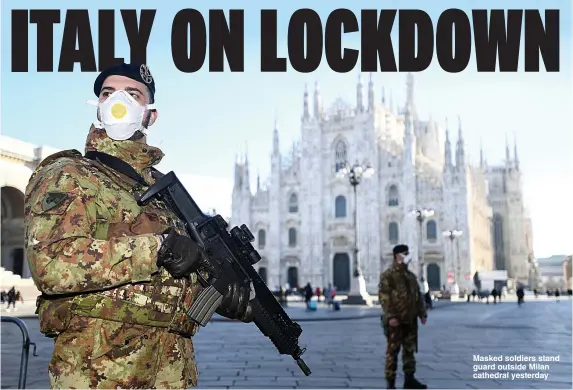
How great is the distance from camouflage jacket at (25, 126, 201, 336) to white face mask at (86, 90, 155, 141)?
4 centimetres

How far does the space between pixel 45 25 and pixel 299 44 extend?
287 cm

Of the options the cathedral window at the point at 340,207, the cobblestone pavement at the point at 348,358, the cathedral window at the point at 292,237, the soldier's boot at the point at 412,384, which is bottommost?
the cobblestone pavement at the point at 348,358

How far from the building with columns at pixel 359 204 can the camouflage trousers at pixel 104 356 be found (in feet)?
142

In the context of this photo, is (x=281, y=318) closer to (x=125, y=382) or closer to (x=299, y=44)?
(x=125, y=382)

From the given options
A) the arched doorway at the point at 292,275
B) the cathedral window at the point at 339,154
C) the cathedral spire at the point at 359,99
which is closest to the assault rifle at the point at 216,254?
the cathedral window at the point at 339,154

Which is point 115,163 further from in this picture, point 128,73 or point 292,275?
point 292,275

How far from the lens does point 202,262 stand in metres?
2.24

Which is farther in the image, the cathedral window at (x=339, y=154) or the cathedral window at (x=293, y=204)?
the cathedral window at (x=293, y=204)

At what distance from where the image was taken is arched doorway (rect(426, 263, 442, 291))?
46406 millimetres

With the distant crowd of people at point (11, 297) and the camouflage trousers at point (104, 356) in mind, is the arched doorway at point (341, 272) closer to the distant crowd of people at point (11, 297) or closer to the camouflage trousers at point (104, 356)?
the distant crowd of people at point (11, 297)

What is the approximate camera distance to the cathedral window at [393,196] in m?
48.5

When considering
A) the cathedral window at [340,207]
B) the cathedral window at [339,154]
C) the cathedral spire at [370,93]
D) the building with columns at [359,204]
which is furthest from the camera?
the cathedral window at [339,154]

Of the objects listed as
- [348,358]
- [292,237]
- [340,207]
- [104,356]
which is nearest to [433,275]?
[340,207]

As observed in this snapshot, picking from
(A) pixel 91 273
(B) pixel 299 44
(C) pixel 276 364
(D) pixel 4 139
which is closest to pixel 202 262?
(A) pixel 91 273
